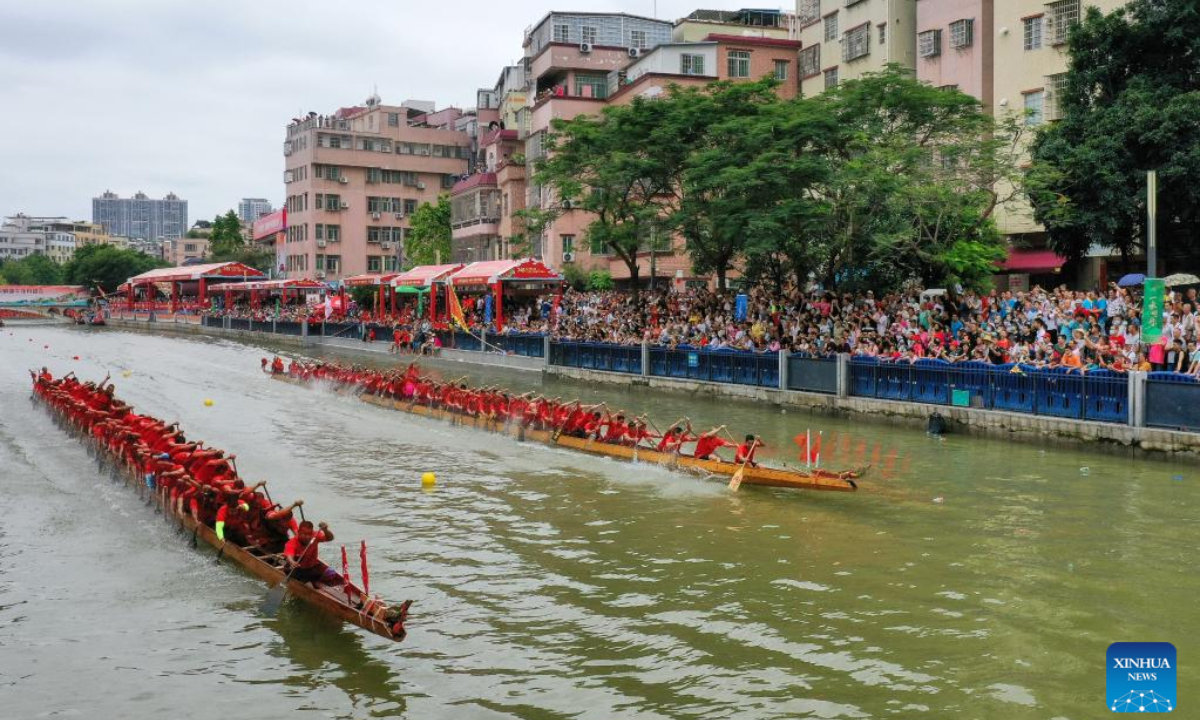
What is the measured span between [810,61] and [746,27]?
849cm

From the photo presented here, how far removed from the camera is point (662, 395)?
33.6 metres

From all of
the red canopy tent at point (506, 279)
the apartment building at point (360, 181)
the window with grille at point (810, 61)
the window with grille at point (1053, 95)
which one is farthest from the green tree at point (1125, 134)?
the apartment building at point (360, 181)

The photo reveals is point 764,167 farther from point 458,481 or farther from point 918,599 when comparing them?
point 918,599

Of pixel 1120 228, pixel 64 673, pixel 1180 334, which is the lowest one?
pixel 64 673

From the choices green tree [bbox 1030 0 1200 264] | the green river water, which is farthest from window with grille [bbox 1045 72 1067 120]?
the green river water

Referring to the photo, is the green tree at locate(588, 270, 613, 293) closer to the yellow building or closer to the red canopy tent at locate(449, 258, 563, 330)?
the red canopy tent at locate(449, 258, 563, 330)

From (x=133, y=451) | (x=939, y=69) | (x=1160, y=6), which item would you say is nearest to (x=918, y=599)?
(x=133, y=451)

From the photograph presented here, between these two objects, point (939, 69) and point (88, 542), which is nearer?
point (88, 542)

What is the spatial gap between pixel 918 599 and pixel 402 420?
1836 cm

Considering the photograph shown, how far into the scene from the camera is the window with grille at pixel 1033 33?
3734 cm

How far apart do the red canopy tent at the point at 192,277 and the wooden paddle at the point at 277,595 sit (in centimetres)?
6928

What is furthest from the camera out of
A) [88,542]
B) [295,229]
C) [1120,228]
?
[295,229]
